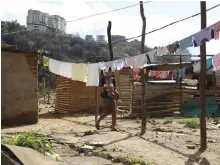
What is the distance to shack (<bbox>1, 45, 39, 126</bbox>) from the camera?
11148 mm

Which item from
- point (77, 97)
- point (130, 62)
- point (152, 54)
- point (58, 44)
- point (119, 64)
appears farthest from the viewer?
point (58, 44)

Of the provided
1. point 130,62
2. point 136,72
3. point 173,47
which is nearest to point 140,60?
point 130,62

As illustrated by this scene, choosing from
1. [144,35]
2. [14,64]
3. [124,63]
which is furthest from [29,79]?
[144,35]

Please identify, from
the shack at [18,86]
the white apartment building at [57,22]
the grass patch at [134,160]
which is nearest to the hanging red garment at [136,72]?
the shack at [18,86]

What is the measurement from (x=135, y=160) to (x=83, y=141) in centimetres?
223

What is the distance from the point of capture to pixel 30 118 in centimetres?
1175

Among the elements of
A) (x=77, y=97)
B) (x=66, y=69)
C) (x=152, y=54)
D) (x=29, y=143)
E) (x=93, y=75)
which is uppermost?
(x=152, y=54)

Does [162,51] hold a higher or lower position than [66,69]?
higher

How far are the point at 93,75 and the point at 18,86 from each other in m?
2.69

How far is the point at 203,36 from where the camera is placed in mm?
6797

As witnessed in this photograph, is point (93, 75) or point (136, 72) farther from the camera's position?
point (136, 72)

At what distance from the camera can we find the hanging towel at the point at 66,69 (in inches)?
531

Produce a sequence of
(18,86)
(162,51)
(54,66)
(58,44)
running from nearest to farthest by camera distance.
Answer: (162,51) < (18,86) < (54,66) < (58,44)

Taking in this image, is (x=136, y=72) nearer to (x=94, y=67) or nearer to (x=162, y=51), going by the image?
(x=94, y=67)
